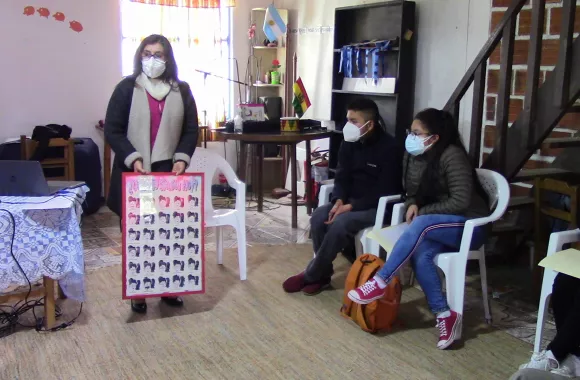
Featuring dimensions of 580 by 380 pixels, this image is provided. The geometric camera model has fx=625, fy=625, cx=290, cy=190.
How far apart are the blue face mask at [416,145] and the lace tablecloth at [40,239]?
5.17ft

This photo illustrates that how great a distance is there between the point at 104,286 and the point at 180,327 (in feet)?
2.42

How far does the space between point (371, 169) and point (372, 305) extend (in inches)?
32.0

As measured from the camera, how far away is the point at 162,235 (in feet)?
9.75

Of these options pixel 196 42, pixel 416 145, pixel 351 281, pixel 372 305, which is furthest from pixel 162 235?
pixel 196 42

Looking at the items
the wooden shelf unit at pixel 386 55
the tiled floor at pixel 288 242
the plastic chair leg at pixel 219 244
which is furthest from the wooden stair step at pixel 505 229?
the plastic chair leg at pixel 219 244

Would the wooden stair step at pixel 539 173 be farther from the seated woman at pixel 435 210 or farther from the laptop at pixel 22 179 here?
the laptop at pixel 22 179

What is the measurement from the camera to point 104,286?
11.3 ft

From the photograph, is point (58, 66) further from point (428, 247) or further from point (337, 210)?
point (428, 247)

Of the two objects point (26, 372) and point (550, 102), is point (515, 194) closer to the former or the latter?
point (550, 102)

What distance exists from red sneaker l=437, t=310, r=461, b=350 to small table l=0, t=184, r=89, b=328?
159 centimetres

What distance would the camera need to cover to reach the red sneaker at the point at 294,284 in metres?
3.36

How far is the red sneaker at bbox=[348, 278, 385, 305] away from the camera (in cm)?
277

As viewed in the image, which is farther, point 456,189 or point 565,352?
point 456,189

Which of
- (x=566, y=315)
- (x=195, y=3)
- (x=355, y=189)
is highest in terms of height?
(x=195, y=3)
